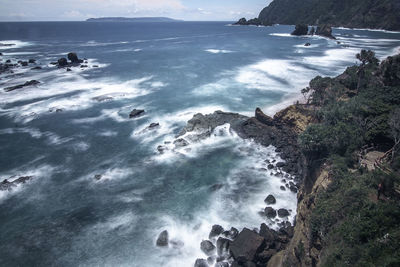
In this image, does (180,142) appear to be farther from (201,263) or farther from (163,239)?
(201,263)

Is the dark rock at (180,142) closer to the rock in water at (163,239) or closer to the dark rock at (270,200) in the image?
the dark rock at (270,200)

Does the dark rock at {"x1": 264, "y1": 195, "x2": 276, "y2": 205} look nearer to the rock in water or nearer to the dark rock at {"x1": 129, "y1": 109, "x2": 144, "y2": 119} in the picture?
the rock in water

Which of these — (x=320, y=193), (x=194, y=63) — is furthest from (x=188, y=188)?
(x=194, y=63)

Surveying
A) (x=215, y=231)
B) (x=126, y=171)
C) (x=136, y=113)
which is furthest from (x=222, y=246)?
(x=136, y=113)

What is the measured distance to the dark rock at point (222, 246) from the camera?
1955 cm

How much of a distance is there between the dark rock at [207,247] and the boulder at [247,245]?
4.94 ft

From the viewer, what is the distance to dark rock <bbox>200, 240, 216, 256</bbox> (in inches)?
777

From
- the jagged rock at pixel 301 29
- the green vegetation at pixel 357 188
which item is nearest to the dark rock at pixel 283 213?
the green vegetation at pixel 357 188

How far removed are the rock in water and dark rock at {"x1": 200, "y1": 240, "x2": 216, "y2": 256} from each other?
3.08m

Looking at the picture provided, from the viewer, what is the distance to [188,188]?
27641 mm

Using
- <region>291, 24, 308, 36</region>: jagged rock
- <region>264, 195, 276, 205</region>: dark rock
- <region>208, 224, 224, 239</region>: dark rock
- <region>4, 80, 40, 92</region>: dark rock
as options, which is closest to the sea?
<region>264, 195, 276, 205</region>: dark rock

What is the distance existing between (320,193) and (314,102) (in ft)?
Result: 80.4

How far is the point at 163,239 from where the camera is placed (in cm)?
2116

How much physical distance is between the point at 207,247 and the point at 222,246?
1.18 meters
